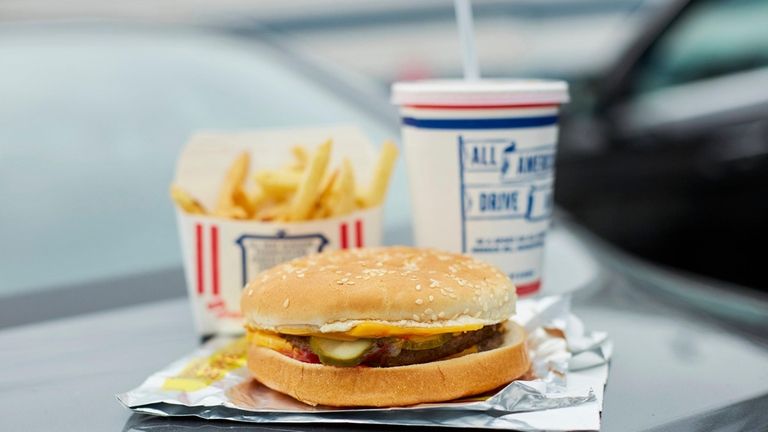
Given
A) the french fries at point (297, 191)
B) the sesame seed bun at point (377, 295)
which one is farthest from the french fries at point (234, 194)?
the sesame seed bun at point (377, 295)

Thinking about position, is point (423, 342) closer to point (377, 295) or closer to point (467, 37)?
point (377, 295)

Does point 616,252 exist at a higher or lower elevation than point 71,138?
lower

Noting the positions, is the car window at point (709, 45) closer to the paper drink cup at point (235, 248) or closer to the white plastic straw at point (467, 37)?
the white plastic straw at point (467, 37)

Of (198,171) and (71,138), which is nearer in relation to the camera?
(198,171)

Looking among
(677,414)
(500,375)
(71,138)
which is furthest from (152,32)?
(677,414)

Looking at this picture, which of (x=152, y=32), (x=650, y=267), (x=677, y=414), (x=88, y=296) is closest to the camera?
(x=677, y=414)

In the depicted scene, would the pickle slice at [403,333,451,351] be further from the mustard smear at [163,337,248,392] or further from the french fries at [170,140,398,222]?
the french fries at [170,140,398,222]

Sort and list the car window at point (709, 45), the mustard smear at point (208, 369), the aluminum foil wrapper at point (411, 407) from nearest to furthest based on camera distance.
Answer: the aluminum foil wrapper at point (411, 407) → the mustard smear at point (208, 369) → the car window at point (709, 45)

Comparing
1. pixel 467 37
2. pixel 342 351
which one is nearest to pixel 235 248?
pixel 342 351

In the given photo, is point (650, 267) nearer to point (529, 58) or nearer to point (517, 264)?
point (517, 264)
